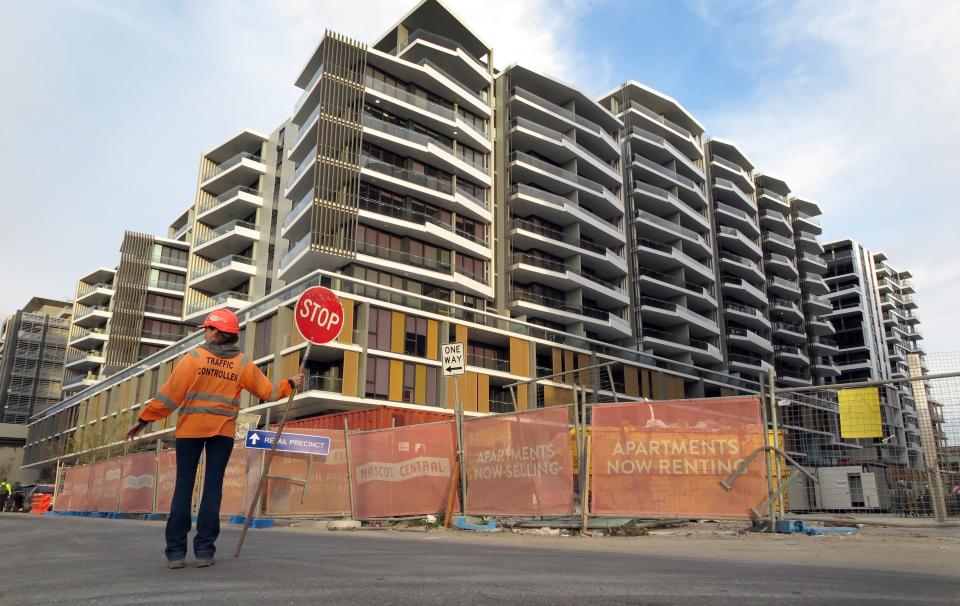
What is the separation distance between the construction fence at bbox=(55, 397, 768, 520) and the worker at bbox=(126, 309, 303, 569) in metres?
5.64

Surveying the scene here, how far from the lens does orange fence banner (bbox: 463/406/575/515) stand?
9945 millimetres

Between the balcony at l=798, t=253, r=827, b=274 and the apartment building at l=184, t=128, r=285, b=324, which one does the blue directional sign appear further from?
the balcony at l=798, t=253, r=827, b=274

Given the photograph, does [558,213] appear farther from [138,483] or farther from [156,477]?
[156,477]

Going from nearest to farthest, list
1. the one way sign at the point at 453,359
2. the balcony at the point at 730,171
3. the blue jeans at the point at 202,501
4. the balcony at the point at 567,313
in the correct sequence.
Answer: the blue jeans at the point at 202,501 → the one way sign at the point at 453,359 → the balcony at the point at 567,313 → the balcony at the point at 730,171

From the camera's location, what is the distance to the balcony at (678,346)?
195 feet

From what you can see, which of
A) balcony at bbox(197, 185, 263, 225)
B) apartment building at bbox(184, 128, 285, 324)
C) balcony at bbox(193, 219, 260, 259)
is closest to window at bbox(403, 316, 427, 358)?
apartment building at bbox(184, 128, 285, 324)

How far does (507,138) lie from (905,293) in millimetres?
96291

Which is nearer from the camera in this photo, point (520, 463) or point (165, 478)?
point (520, 463)

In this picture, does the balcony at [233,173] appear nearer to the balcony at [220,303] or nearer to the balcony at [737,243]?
the balcony at [220,303]

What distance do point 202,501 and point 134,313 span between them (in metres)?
68.3

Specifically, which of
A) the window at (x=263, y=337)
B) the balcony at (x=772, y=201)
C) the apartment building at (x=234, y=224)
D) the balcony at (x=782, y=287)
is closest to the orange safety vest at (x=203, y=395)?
the window at (x=263, y=337)

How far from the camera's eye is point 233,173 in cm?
5638

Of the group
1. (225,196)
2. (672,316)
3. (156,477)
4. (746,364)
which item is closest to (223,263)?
(225,196)

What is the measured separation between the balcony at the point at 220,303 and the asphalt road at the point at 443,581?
154 ft
